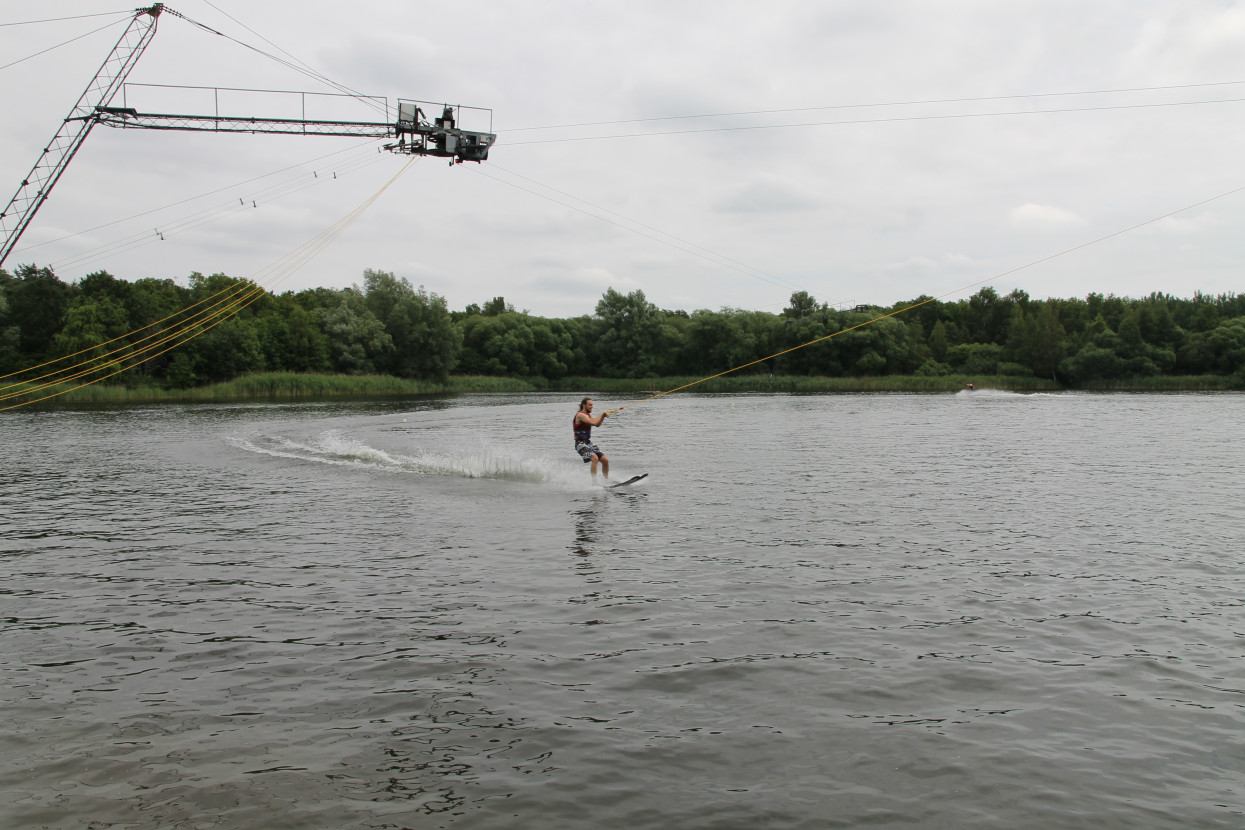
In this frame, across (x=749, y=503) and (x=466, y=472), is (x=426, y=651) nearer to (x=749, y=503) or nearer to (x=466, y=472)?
Answer: (x=749, y=503)

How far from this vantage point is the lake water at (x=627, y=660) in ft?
17.9

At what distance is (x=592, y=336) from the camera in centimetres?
12356

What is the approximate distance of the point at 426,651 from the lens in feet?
26.3

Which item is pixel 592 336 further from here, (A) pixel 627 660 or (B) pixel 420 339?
(A) pixel 627 660

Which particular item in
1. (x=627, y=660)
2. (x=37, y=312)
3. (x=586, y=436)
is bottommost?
(x=627, y=660)

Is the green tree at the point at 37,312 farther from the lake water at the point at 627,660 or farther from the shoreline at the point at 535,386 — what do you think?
the lake water at the point at 627,660

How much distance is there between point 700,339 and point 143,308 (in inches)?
2863

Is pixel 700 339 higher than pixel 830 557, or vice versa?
pixel 700 339

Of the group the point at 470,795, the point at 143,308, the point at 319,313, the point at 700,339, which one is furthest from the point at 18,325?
the point at 470,795

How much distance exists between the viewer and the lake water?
17.9 ft

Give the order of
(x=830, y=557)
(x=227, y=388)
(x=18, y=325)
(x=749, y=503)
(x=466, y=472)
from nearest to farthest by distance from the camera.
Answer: (x=830, y=557), (x=749, y=503), (x=466, y=472), (x=227, y=388), (x=18, y=325)

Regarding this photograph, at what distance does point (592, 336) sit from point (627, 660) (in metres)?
117

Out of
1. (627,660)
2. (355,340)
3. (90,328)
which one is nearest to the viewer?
(627,660)

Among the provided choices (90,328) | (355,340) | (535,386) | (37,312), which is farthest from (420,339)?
(37,312)
